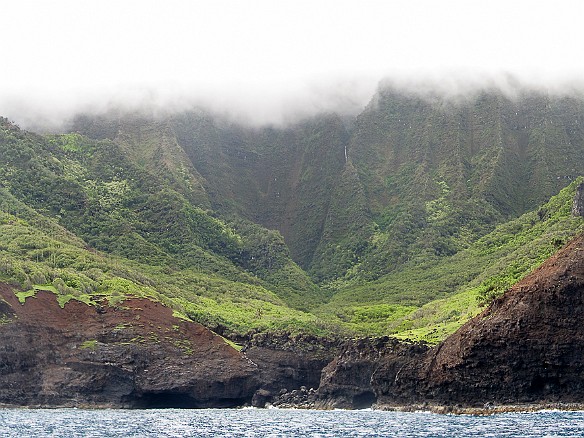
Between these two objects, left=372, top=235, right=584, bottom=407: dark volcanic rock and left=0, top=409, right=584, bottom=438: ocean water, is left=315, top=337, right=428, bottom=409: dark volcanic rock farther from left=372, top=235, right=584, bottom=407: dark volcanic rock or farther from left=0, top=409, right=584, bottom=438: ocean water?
left=372, top=235, right=584, bottom=407: dark volcanic rock

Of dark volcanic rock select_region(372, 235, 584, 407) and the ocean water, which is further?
dark volcanic rock select_region(372, 235, 584, 407)

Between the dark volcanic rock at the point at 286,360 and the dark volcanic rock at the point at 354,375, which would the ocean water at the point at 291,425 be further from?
the dark volcanic rock at the point at 286,360

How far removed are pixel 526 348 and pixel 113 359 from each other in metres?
71.3

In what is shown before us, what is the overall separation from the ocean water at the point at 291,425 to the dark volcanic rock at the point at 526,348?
5.72 metres

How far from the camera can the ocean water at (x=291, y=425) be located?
3947 inches

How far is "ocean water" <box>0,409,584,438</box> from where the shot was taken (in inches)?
3947

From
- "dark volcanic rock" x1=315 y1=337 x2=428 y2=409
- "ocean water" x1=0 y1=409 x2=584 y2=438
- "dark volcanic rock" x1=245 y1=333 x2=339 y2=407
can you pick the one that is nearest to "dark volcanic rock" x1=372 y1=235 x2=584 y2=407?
"ocean water" x1=0 y1=409 x2=584 y2=438

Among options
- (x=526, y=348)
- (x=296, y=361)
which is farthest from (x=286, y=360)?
(x=526, y=348)

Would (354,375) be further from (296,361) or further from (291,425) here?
(291,425)

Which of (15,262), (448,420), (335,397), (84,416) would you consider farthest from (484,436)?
(15,262)

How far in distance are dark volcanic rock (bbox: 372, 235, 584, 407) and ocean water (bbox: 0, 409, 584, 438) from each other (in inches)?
225

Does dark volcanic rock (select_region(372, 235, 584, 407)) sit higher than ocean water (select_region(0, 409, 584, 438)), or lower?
higher

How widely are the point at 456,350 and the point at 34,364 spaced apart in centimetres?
6894

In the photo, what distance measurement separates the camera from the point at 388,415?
140 meters
